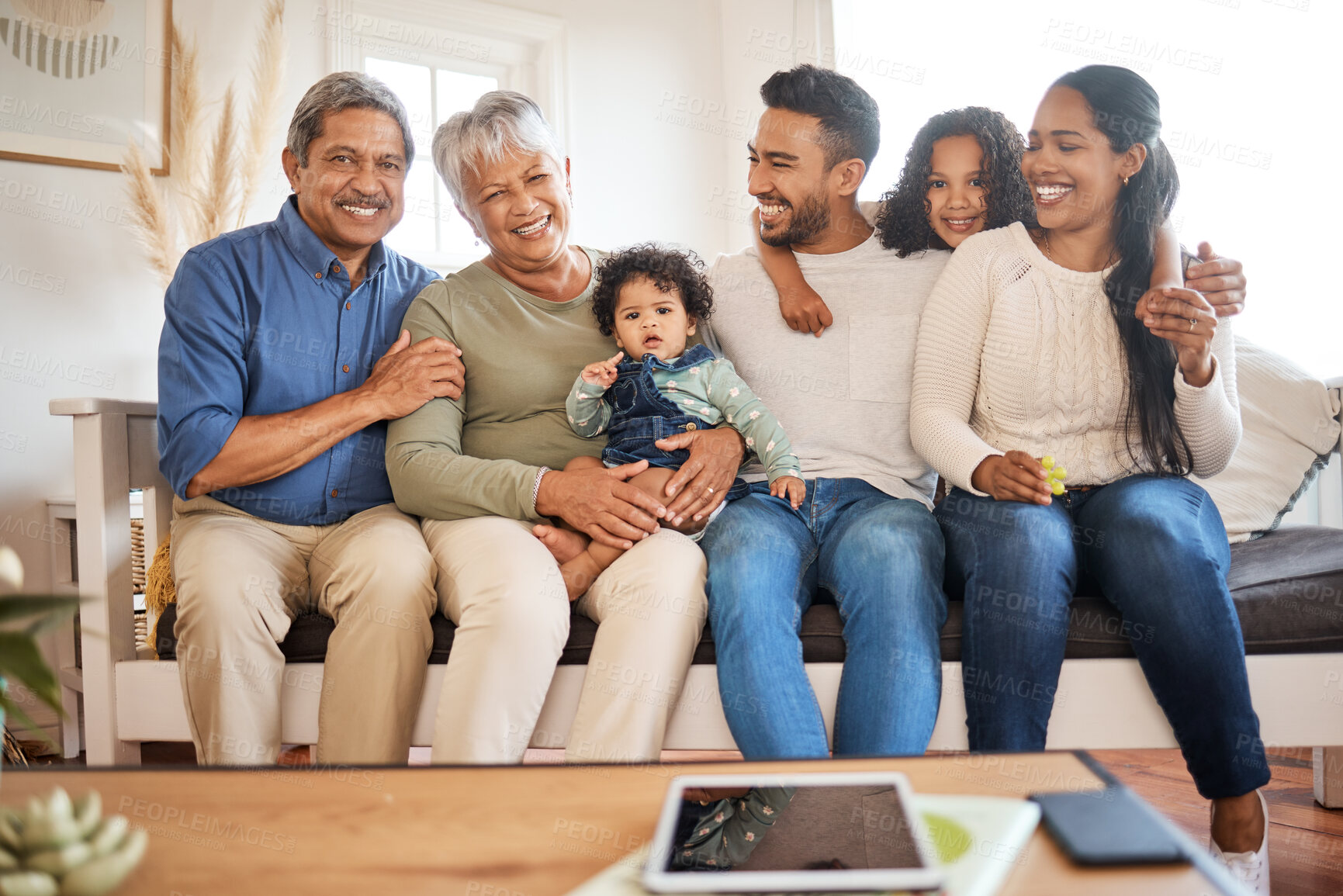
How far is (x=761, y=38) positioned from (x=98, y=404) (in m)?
2.81

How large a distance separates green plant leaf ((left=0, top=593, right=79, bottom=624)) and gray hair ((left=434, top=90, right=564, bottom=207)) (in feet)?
4.50

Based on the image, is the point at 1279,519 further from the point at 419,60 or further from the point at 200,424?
the point at 419,60

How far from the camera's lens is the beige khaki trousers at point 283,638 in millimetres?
1305

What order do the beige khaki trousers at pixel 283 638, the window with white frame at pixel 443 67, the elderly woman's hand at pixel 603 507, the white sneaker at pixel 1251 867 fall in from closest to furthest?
the white sneaker at pixel 1251 867 → the beige khaki trousers at pixel 283 638 → the elderly woman's hand at pixel 603 507 → the window with white frame at pixel 443 67

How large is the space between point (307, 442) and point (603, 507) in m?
0.50

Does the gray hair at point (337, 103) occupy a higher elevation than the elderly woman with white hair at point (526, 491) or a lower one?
higher

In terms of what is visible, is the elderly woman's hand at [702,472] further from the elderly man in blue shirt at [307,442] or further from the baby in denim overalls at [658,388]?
the elderly man in blue shirt at [307,442]

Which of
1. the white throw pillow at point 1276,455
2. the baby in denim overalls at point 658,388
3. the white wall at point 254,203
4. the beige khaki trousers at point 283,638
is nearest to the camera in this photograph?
the beige khaki trousers at point 283,638

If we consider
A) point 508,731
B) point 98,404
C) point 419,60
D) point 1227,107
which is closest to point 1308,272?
point 1227,107

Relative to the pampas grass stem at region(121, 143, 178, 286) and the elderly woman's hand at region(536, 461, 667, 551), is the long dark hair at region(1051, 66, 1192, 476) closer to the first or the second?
the elderly woman's hand at region(536, 461, 667, 551)

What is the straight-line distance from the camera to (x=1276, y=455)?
1.69 m

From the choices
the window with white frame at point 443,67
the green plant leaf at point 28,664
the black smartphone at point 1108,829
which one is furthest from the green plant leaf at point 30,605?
the window with white frame at point 443,67

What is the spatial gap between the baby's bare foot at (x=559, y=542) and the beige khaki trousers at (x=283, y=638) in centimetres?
17

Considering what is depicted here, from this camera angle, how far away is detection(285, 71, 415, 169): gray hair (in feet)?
5.48
